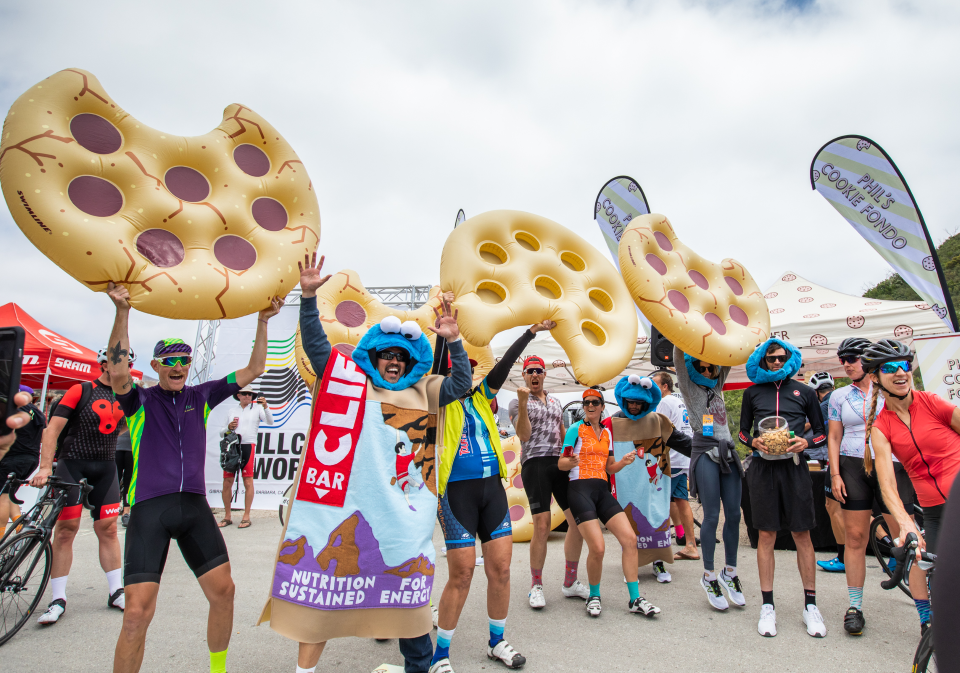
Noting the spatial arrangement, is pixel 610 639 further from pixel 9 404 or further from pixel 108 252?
pixel 108 252

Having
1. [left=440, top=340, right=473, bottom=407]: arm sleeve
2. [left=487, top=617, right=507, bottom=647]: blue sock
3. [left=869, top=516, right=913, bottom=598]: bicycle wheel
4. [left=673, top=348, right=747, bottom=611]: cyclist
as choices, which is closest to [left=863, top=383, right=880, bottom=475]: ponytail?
[left=673, top=348, right=747, bottom=611]: cyclist

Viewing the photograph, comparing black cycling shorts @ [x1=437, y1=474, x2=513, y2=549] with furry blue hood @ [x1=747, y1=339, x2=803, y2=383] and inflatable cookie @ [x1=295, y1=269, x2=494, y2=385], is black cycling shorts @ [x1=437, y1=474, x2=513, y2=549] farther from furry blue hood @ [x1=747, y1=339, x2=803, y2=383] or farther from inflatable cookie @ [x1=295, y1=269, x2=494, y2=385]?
furry blue hood @ [x1=747, y1=339, x2=803, y2=383]

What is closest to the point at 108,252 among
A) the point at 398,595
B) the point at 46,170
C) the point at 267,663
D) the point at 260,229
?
the point at 46,170

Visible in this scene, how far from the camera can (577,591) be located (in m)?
4.18

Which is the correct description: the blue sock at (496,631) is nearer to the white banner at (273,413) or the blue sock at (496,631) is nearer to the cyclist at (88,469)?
the cyclist at (88,469)

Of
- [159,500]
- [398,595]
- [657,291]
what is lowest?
[398,595]

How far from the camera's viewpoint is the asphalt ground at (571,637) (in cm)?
303

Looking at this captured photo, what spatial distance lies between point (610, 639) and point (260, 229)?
321cm

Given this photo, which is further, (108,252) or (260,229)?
(260,229)

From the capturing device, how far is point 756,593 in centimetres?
427

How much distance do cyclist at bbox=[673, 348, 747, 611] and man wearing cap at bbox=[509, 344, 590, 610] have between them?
34.9 inches

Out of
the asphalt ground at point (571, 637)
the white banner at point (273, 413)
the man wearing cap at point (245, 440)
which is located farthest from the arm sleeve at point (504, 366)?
the white banner at point (273, 413)

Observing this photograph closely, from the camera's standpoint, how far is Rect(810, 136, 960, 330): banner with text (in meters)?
5.95

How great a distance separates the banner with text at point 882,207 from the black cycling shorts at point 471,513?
5433mm
